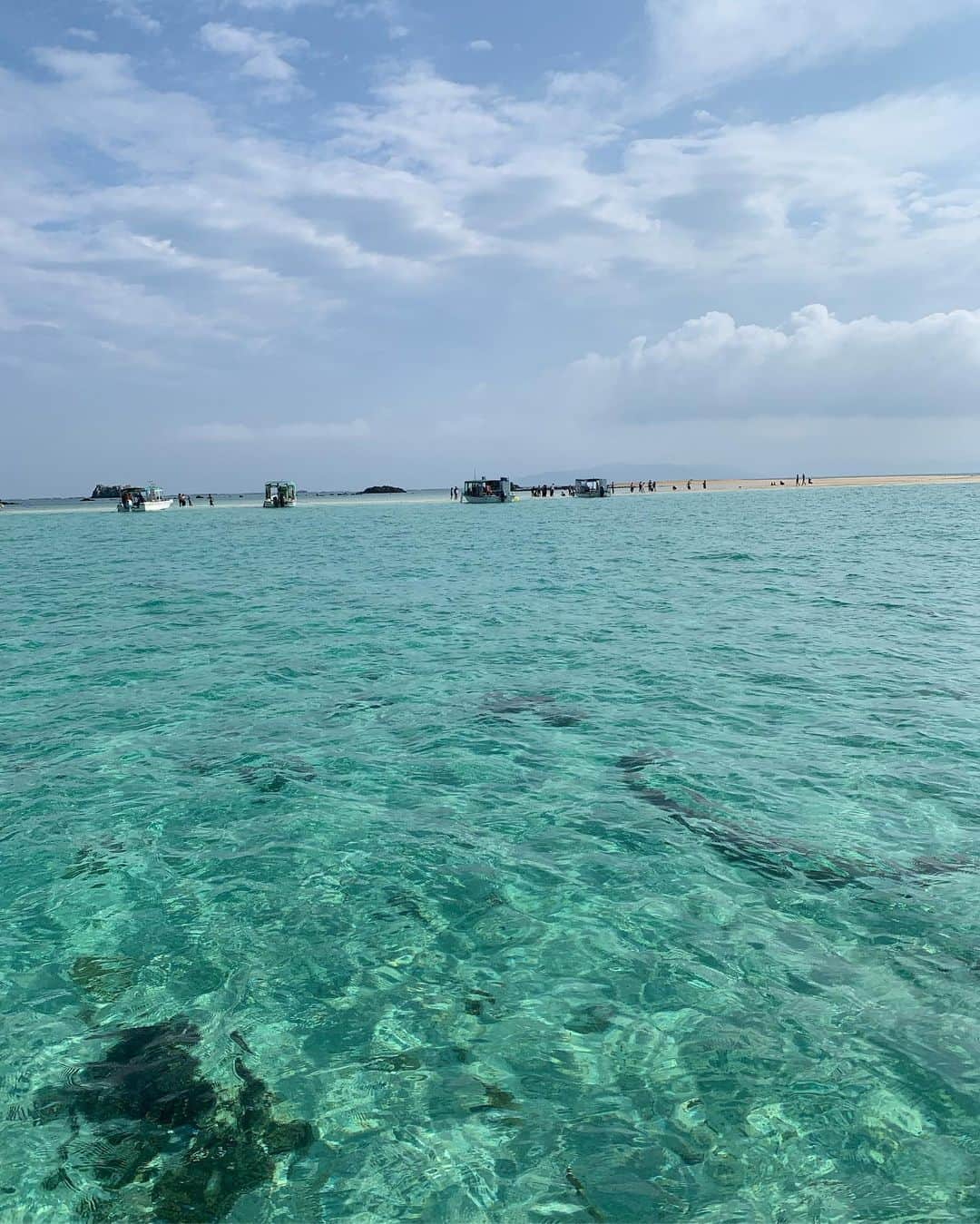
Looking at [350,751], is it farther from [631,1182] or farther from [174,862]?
[631,1182]

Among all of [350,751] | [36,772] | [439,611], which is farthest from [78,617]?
[350,751]

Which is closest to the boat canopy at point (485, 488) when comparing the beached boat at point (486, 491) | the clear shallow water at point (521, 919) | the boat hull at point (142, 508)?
the beached boat at point (486, 491)

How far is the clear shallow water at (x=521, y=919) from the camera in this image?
454 centimetres

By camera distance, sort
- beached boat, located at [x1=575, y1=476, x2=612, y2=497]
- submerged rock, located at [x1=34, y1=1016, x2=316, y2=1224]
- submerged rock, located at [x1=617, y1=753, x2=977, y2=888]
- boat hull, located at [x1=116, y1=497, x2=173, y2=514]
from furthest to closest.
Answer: beached boat, located at [x1=575, y1=476, x2=612, y2=497], boat hull, located at [x1=116, y1=497, x2=173, y2=514], submerged rock, located at [x1=617, y1=753, x2=977, y2=888], submerged rock, located at [x1=34, y1=1016, x2=316, y2=1224]

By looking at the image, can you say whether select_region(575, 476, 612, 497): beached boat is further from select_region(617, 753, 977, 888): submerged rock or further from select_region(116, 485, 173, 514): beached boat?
select_region(617, 753, 977, 888): submerged rock

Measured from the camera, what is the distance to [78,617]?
2452 centimetres

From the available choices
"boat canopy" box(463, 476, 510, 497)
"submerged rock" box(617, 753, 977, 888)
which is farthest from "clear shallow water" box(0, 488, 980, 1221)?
"boat canopy" box(463, 476, 510, 497)

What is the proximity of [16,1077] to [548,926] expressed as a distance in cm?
419

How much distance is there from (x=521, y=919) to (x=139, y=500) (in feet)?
380

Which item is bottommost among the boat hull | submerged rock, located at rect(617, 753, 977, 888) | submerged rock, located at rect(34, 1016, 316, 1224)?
submerged rock, located at rect(617, 753, 977, 888)

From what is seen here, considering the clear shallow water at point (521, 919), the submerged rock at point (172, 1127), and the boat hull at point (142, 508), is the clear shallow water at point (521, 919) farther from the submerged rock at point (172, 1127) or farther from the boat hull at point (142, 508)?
the boat hull at point (142, 508)

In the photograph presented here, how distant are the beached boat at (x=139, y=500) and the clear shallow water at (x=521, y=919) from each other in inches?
3928

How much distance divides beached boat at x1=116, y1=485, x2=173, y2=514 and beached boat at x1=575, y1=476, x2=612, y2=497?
67414mm

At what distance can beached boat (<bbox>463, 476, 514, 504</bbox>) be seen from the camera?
375 feet
